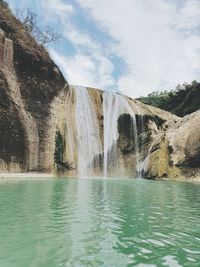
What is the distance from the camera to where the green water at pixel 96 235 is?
5.89 meters

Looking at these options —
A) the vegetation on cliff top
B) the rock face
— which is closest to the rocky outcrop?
the rock face

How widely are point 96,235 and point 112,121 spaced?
2808 centimetres

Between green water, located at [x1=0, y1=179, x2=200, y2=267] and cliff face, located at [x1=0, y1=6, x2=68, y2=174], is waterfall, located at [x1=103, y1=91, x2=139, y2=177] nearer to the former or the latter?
cliff face, located at [x1=0, y1=6, x2=68, y2=174]

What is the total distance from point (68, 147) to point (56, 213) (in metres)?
21.3

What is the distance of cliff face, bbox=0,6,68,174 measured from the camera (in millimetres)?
27188

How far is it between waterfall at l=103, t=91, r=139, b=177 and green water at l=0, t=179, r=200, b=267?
22395mm

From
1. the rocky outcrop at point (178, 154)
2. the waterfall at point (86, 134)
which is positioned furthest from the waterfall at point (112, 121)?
the rocky outcrop at point (178, 154)

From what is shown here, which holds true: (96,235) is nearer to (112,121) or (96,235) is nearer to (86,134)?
(86,134)

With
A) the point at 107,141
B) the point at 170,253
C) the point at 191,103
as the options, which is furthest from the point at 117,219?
the point at 191,103

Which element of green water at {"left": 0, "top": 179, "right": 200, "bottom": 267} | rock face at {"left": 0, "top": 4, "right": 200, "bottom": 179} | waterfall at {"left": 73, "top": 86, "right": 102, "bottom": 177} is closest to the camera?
green water at {"left": 0, "top": 179, "right": 200, "bottom": 267}

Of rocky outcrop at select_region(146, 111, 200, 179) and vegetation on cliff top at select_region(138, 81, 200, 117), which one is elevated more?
vegetation on cliff top at select_region(138, 81, 200, 117)

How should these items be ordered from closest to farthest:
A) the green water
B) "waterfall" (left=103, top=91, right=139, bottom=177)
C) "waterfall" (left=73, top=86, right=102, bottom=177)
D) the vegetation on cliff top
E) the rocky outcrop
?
the green water, the rocky outcrop, "waterfall" (left=73, top=86, right=102, bottom=177), "waterfall" (left=103, top=91, right=139, bottom=177), the vegetation on cliff top

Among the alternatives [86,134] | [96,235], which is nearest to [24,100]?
[86,134]

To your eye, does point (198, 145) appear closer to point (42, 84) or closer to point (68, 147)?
point (68, 147)
